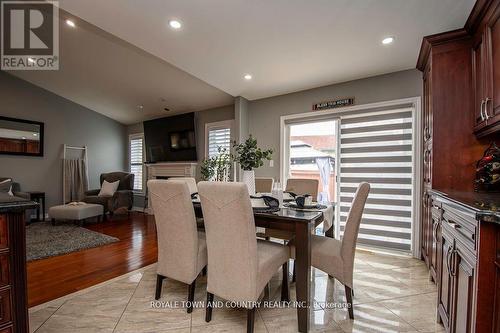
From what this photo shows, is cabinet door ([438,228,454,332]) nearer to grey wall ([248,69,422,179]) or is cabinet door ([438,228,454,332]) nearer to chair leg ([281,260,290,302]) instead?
chair leg ([281,260,290,302])

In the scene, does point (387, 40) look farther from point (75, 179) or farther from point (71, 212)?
point (75, 179)

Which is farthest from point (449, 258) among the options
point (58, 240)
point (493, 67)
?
point (58, 240)

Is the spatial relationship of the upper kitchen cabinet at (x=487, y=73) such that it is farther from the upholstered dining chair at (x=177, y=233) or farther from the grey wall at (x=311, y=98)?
the upholstered dining chair at (x=177, y=233)

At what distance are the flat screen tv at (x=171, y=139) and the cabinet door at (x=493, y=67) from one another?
473 centimetres

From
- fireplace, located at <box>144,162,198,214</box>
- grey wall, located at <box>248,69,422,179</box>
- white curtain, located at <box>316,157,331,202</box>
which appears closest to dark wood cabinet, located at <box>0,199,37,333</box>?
grey wall, located at <box>248,69,422,179</box>

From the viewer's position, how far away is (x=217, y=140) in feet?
16.6

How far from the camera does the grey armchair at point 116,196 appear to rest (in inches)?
199

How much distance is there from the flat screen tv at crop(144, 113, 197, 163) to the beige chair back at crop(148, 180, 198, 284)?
360 centimetres

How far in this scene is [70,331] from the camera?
1.58 meters

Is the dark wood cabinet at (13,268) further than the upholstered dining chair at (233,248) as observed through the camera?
No

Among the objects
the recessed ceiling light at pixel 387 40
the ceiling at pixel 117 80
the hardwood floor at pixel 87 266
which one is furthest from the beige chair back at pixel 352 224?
the ceiling at pixel 117 80

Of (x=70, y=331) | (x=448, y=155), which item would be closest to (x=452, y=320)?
(x=448, y=155)

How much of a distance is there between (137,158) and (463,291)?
704 cm

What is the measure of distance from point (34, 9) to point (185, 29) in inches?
87.6
